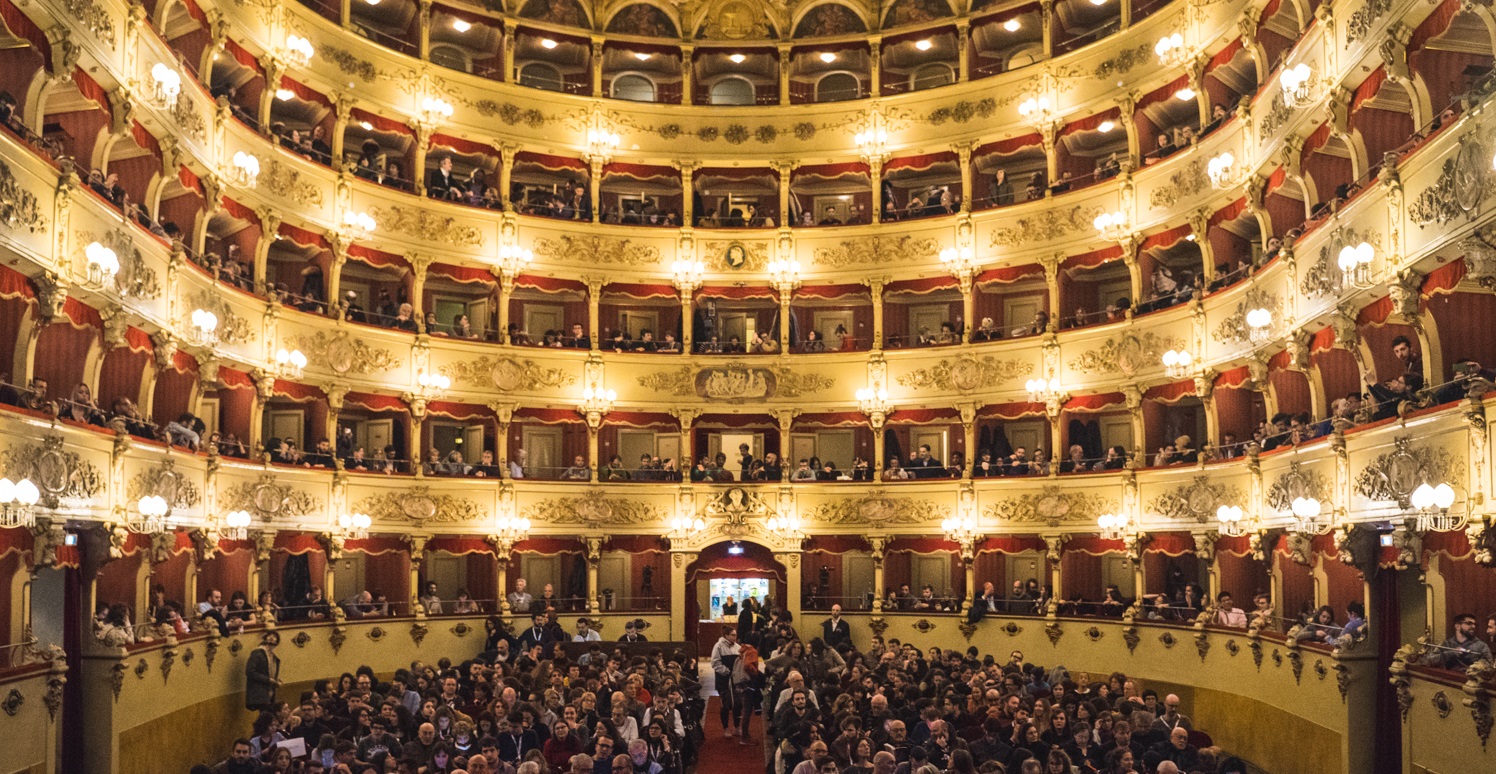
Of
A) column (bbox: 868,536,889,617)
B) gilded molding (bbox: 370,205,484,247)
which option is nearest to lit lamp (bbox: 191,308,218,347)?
gilded molding (bbox: 370,205,484,247)

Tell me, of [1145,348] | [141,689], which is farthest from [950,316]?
[141,689]

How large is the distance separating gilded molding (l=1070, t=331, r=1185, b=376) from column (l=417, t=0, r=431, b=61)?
68.7 ft

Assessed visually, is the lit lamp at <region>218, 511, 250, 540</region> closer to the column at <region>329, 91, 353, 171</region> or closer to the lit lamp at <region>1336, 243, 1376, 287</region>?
the column at <region>329, 91, 353, 171</region>

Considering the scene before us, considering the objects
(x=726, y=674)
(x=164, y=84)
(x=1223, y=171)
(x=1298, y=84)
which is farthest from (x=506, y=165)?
(x=1298, y=84)

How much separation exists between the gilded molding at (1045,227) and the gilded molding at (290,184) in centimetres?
1944

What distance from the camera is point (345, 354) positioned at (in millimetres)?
35781

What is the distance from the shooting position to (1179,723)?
1927 cm

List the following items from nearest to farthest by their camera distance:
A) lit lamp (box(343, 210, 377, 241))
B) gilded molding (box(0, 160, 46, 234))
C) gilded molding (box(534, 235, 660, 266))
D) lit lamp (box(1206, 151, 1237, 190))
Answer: gilded molding (box(0, 160, 46, 234)) < lit lamp (box(1206, 151, 1237, 190)) < lit lamp (box(343, 210, 377, 241)) < gilded molding (box(534, 235, 660, 266))

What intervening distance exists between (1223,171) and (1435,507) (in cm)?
1239

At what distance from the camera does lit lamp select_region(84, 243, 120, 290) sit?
19734 millimetres

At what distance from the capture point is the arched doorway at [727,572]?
3978 centimetres

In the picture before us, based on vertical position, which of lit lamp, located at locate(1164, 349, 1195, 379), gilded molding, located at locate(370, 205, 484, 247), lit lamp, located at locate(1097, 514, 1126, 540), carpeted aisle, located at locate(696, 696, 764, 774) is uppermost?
gilded molding, located at locate(370, 205, 484, 247)

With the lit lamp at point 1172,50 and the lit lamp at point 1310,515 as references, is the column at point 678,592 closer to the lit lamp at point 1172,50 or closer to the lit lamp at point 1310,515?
the lit lamp at point 1172,50

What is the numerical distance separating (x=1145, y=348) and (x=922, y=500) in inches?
324
